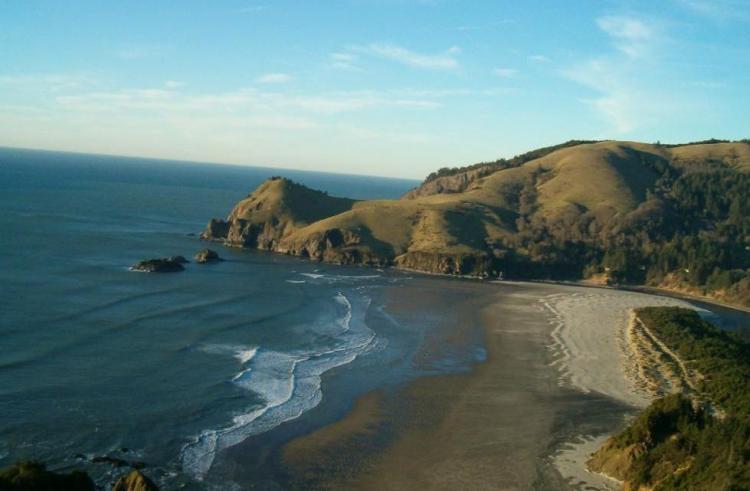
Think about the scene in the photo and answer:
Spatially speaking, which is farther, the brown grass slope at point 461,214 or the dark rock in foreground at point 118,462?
the brown grass slope at point 461,214

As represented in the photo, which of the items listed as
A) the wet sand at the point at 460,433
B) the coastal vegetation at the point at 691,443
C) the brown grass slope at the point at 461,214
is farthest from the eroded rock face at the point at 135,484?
the brown grass slope at the point at 461,214

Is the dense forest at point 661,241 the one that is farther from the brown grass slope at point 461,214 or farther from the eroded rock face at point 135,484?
the eroded rock face at point 135,484

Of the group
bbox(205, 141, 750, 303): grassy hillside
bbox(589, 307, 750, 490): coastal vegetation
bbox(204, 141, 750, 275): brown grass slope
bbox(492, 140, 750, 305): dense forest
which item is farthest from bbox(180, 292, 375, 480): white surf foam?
bbox(492, 140, 750, 305): dense forest

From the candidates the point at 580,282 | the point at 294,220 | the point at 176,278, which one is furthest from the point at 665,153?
the point at 176,278

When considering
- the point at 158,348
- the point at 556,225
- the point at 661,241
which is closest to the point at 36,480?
the point at 158,348

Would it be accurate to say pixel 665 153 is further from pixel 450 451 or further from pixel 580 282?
Result: pixel 450 451

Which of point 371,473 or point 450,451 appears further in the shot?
point 450,451
